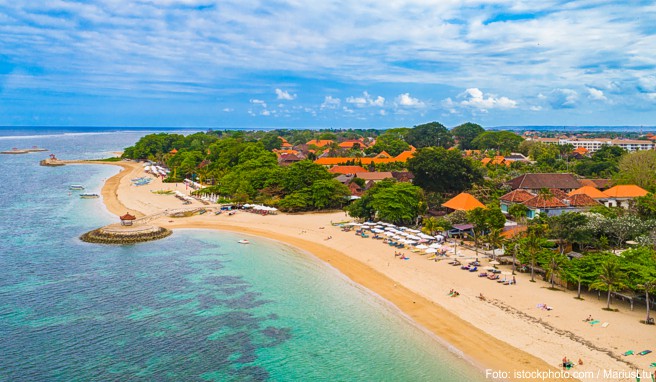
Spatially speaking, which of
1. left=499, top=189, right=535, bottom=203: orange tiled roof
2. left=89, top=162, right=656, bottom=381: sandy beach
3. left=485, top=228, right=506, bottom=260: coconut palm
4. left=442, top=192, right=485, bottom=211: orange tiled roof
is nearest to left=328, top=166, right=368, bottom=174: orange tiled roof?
left=442, top=192, right=485, bottom=211: orange tiled roof

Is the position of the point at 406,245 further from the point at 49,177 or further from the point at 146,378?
the point at 49,177

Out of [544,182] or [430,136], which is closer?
[544,182]

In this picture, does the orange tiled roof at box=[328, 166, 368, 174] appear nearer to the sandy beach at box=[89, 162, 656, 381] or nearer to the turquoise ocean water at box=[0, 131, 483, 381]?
the sandy beach at box=[89, 162, 656, 381]

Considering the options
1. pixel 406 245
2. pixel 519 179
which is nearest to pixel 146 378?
pixel 406 245

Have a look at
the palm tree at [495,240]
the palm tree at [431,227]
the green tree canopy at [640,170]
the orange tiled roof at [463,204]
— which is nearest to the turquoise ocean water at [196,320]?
the palm tree at [431,227]

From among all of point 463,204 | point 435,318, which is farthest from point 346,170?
point 435,318

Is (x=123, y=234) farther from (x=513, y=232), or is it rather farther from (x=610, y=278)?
(x=610, y=278)

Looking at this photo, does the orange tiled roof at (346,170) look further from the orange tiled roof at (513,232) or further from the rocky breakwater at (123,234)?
the orange tiled roof at (513,232)
